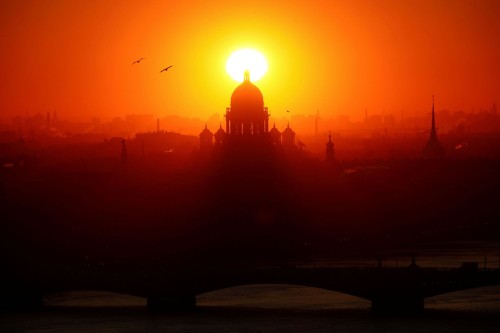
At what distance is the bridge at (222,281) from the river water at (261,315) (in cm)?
97

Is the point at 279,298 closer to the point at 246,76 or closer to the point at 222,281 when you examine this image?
the point at 222,281

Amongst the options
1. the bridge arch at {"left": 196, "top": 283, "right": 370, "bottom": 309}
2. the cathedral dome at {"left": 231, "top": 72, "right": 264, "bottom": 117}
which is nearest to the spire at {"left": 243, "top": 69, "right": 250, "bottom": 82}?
the cathedral dome at {"left": 231, "top": 72, "right": 264, "bottom": 117}

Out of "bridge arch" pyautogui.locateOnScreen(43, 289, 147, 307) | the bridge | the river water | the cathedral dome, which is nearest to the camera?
the river water

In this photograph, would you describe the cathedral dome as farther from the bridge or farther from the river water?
the bridge

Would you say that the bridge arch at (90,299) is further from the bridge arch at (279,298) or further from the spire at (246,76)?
the spire at (246,76)

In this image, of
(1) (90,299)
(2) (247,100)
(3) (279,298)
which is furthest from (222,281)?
(2) (247,100)

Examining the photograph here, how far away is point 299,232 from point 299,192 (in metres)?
13.1

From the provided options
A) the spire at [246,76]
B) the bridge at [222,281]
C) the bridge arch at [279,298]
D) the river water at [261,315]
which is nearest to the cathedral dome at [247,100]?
the spire at [246,76]

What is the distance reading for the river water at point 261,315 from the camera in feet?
317

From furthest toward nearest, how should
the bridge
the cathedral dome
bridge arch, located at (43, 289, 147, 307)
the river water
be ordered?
the cathedral dome, bridge arch, located at (43, 289, 147, 307), the bridge, the river water

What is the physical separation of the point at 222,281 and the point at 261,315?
2720mm

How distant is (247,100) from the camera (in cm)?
16550

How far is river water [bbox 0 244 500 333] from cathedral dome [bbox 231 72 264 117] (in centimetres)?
4905

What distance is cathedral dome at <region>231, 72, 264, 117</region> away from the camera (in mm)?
164875
